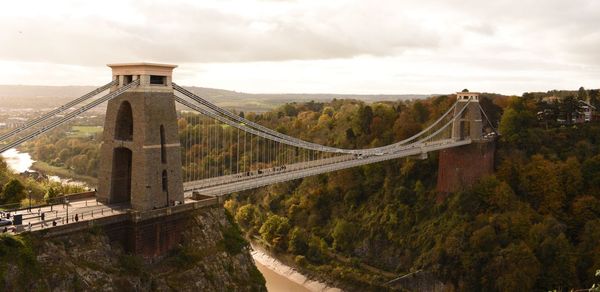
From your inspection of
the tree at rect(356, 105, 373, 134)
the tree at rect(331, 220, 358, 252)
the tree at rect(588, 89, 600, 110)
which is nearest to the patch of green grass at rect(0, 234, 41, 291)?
the tree at rect(331, 220, 358, 252)

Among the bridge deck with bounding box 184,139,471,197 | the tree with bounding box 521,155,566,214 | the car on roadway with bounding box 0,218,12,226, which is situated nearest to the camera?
the car on roadway with bounding box 0,218,12,226

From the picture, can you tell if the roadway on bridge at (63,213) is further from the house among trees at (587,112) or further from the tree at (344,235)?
the house among trees at (587,112)

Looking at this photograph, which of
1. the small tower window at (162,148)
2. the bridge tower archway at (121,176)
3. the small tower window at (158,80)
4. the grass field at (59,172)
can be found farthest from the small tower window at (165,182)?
the grass field at (59,172)

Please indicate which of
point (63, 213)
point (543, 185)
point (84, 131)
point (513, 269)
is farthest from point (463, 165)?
point (84, 131)

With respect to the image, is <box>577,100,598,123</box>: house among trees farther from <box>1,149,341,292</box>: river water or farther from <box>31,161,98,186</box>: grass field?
<box>31,161,98,186</box>: grass field

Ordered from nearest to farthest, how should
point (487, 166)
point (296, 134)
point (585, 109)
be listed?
point (487, 166)
point (585, 109)
point (296, 134)

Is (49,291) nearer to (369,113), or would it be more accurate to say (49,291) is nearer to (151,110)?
(151,110)

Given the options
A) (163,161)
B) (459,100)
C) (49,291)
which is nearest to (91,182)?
(163,161)
